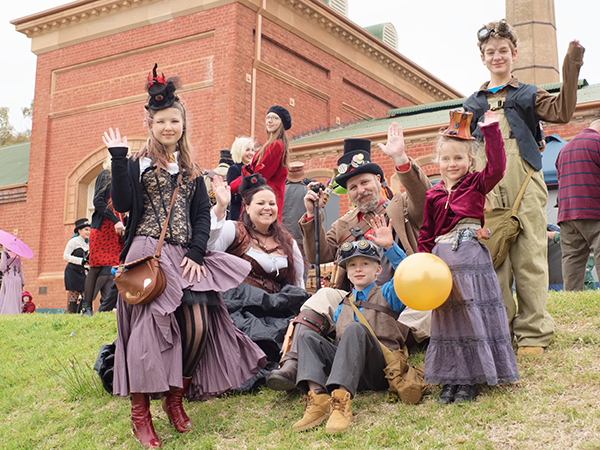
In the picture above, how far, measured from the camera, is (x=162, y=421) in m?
4.24

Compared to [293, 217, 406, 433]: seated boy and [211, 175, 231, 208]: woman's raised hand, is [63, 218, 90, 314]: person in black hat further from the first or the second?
[293, 217, 406, 433]: seated boy

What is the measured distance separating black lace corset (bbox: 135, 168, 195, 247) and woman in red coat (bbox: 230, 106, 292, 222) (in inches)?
91.3

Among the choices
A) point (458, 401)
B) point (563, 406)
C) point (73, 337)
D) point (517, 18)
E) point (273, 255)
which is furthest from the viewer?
point (517, 18)

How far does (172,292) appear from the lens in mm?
3781

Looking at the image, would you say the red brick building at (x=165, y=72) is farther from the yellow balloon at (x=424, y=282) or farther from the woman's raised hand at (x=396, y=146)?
the yellow balloon at (x=424, y=282)

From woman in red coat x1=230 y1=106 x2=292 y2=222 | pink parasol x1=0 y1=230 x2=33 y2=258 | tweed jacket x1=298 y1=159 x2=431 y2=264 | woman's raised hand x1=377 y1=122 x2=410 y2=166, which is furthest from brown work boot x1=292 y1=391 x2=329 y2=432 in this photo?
pink parasol x1=0 y1=230 x2=33 y2=258

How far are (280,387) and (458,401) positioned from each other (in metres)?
1.21

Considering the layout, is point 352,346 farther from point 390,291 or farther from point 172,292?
point 172,292

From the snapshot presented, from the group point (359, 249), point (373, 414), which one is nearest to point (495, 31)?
point (359, 249)

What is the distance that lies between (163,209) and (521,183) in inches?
101

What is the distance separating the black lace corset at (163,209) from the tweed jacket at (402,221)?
1.17m

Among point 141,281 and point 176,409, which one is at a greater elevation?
point 141,281

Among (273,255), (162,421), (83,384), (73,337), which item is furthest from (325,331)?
(73,337)

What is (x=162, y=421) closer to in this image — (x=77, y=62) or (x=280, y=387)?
(x=280, y=387)
